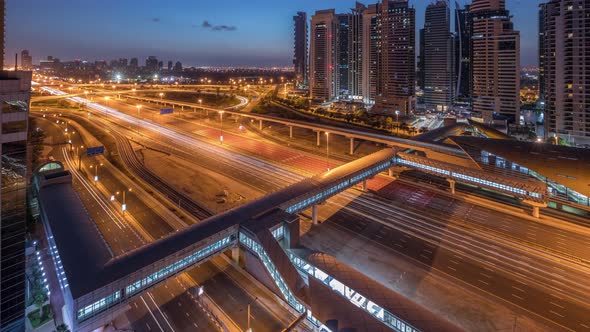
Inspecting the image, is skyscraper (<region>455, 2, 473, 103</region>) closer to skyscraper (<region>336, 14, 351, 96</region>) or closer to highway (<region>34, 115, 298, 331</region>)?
skyscraper (<region>336, 14, 351, 96</region>)

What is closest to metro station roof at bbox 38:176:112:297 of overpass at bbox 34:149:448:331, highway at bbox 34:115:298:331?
overpass at bbox 34:149:448:331

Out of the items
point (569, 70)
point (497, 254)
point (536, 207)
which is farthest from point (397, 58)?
point (497, 254)

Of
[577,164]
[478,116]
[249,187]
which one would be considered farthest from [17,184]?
[478,116]

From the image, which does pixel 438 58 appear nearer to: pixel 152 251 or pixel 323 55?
pixel 323 55

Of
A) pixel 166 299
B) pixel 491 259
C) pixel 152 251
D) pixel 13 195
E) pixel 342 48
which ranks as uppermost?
pixel 342 48

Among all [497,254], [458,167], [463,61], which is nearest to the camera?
[497,254]

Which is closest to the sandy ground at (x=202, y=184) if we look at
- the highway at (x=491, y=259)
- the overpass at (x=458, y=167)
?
the highway at (x=491, y=259)

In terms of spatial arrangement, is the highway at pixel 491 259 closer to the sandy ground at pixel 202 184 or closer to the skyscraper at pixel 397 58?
the sandy ground at pixel 202 184
